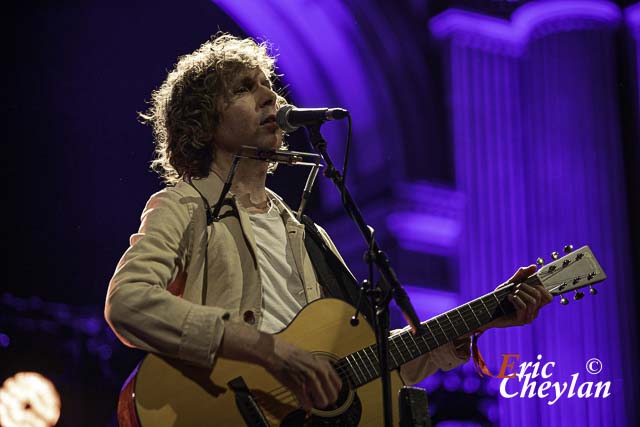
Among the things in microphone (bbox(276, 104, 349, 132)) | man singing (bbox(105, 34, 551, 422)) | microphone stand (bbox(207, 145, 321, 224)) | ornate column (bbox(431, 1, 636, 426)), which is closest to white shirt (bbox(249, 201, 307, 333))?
man singing (bbox(105, 34, 551, 422))

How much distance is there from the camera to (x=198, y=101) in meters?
3.18

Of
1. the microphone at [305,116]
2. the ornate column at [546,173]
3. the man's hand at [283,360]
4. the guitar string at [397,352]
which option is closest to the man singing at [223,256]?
the man's hand at [283,360]

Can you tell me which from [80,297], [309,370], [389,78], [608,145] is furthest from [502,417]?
[309,370]

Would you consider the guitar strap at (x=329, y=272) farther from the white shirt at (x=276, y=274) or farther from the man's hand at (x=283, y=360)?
the man's hand at (x=283, y=360)

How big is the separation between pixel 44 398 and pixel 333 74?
262 centimetres

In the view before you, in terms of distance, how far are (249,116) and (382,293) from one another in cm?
98

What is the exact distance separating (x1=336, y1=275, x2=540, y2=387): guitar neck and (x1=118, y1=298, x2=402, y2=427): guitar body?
4 centimetres

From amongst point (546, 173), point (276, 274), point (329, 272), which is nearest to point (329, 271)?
point (329, 272)

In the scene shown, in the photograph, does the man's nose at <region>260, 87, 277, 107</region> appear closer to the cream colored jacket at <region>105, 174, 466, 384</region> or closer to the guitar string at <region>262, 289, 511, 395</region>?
the cream colored jacket at <region>105, 174, 466, 384</region>

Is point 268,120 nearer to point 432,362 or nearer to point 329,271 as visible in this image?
point 329,271

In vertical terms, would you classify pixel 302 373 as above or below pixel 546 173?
below

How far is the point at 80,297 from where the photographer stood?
14.2ft

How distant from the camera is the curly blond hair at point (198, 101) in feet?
10.4

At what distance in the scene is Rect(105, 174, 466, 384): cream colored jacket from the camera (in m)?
2.38
